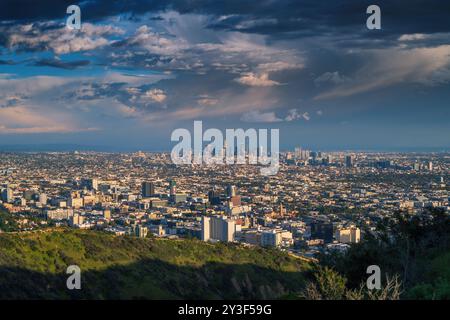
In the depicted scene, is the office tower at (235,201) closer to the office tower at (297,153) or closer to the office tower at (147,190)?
the office tower at (147,190)

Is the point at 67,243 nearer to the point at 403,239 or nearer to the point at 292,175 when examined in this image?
the point at 403,239

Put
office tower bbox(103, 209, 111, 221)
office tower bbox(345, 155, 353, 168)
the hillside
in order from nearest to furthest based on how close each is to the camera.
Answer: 1. the hillside
2. office tower bbox(103, 209, 111, 221)
3. office tower bbox(345, 155, 353, 168)

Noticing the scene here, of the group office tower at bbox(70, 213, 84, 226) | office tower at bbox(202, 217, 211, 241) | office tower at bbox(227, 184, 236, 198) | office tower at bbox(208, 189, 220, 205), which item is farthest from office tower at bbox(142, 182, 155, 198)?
office tower at bbox(202, 217, 211, 241)

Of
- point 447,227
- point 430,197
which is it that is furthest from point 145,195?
point 447,227

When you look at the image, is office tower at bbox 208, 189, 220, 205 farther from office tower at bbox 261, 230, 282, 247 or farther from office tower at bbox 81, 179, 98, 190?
office tower at bbox 261, 230, 282, 247

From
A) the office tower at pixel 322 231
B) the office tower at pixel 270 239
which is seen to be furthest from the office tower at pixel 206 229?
the office tower at pixel 322 231

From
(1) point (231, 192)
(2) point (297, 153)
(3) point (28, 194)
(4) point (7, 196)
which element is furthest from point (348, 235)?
(2) point (297, 153)

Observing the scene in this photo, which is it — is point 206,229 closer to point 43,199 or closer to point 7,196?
point 43,199

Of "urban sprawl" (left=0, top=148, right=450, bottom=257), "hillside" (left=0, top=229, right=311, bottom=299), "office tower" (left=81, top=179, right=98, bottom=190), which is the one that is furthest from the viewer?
"office tower" (left=81, top=179, right=98, bottom=190)

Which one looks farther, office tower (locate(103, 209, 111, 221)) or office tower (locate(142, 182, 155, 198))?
office tower (locate(142, 182, 155, 198))
